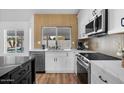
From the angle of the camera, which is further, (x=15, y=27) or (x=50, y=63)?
(x=15, y=27)

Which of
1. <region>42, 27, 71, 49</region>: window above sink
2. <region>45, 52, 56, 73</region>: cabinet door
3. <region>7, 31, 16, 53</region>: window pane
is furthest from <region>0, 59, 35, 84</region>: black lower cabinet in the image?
<region>42, 27, 71, 49</region>: window above sink

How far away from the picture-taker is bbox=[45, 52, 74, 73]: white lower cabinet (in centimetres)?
635

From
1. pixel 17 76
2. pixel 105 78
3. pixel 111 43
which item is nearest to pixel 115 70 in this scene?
pixel 105 78

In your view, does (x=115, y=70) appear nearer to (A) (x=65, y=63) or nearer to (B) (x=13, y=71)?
(B) (x=13, y=71)

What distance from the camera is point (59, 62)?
6379 mm

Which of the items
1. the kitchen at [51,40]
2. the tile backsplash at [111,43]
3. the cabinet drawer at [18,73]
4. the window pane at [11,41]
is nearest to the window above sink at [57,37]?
the kitchen at [51,40]

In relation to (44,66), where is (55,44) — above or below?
above

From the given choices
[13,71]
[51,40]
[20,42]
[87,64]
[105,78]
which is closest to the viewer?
[105,78]

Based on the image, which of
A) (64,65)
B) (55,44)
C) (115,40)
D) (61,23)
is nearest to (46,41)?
(55,44)

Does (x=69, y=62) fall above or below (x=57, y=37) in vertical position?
below

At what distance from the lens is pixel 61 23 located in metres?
7.41

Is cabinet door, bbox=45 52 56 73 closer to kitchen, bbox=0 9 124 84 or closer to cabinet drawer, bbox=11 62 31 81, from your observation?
kitchen, bbox=0 9 124 84
